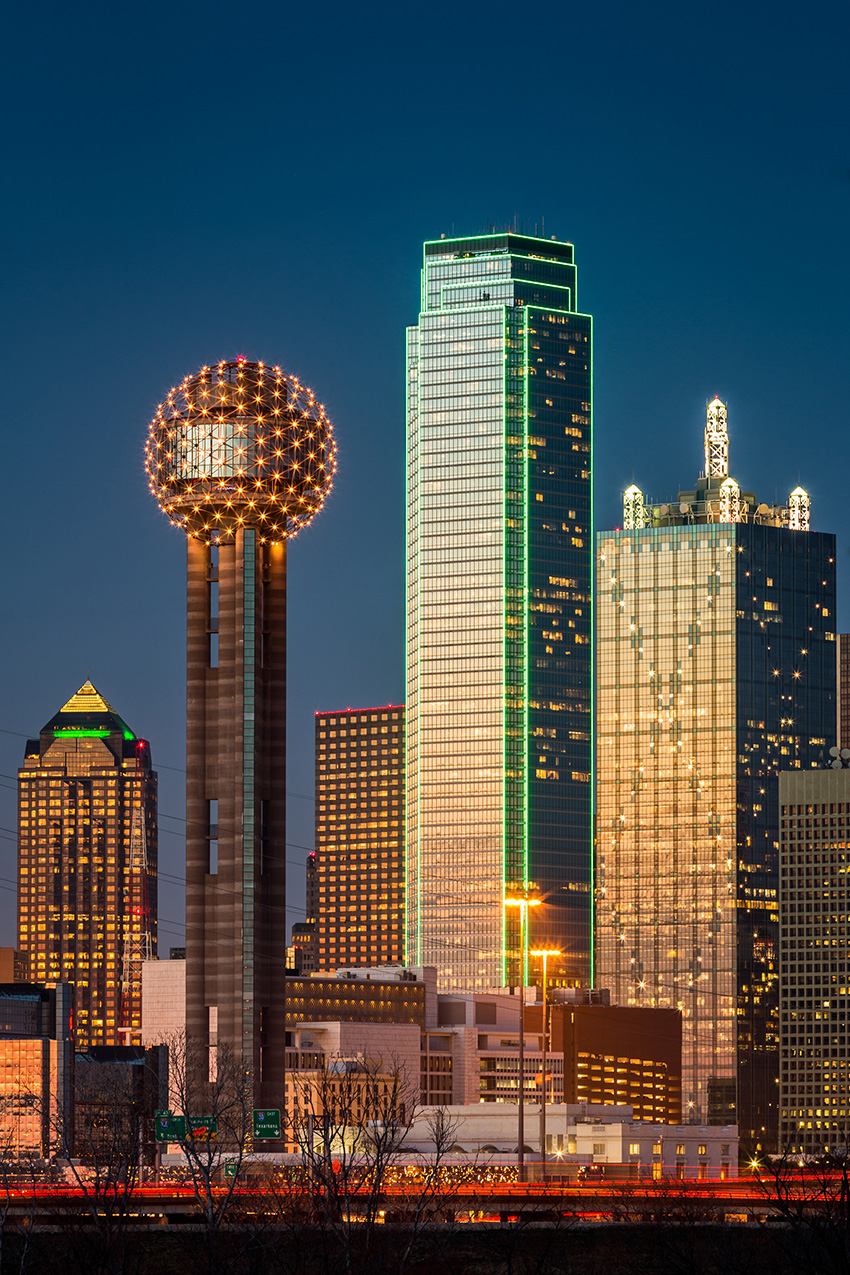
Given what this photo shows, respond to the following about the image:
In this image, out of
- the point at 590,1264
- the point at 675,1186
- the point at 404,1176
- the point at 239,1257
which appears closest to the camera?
the point at 239,1257

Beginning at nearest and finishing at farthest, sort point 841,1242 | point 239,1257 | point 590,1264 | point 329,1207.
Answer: point 841,1242 → point 329,1207 → point 239,1257 → point 590,1264

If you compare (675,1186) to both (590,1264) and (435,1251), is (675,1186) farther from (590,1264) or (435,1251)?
(435,1251)

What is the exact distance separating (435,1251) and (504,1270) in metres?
8.34

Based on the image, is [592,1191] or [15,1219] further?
[592,1191]

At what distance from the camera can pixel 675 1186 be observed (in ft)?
583

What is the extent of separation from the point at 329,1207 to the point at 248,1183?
227ft

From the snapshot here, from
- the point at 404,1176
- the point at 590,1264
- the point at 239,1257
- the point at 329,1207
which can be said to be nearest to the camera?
the point at 329,1207

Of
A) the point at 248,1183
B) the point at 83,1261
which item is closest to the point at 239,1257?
the point at 83,1261

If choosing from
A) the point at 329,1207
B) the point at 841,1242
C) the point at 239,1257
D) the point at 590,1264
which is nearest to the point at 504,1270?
the point at 590,1264

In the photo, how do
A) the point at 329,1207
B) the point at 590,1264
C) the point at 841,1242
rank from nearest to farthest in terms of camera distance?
1. the point at 841,1242
2. the point at 329,1207
3. the point at 590,1264

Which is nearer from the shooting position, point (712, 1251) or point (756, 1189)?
point (712, 1251)

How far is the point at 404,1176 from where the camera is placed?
623 ft

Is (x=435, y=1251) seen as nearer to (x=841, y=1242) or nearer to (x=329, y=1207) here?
(x=329, y=1207)

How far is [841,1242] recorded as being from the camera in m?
120
